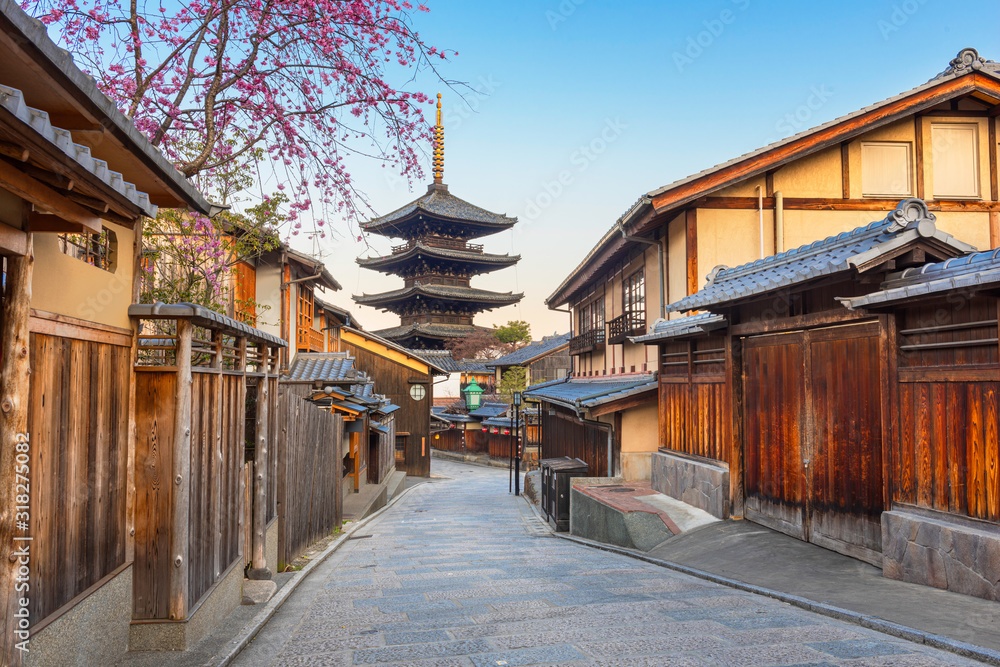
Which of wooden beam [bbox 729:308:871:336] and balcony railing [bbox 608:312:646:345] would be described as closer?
wooden beam [bbox 729:308:871:336]

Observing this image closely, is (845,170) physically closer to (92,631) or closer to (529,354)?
(92,631)

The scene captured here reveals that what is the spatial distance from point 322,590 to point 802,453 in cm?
601

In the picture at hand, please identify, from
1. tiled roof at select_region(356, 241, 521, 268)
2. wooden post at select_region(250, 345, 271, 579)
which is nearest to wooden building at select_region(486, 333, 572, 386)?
tiled roof at select_region(356, 241, 521, 268)

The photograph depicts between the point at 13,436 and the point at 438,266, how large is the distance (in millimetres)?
44209

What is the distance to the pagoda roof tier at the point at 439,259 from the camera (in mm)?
44747

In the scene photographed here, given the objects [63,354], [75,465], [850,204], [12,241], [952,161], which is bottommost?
[75,465]

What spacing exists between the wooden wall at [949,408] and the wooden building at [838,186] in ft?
20.8

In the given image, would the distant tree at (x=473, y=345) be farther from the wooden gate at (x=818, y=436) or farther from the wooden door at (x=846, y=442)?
the wooden door at (x=846, y=442)

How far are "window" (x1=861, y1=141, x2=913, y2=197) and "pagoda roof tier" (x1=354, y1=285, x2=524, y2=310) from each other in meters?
34.2

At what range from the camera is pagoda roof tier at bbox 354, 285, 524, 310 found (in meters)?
45.6

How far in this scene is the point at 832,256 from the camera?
7105mm

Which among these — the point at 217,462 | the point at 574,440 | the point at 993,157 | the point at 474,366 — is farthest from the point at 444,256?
the point at 217,462

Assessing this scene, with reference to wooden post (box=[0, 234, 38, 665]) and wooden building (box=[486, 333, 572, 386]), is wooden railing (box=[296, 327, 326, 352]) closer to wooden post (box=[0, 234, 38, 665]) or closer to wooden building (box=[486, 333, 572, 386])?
wooden post (box=[0, 234, 38, 665])

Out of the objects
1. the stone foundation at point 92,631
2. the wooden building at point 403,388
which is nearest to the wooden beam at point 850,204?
the stone foundation at point 92,631
